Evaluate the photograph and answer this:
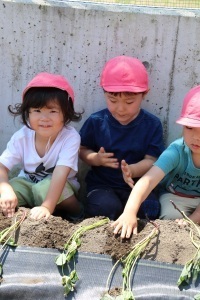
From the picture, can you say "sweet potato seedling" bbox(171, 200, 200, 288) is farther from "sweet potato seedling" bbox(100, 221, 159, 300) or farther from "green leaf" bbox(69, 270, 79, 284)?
"green leaf" bbox(69, 270, 79, 284)

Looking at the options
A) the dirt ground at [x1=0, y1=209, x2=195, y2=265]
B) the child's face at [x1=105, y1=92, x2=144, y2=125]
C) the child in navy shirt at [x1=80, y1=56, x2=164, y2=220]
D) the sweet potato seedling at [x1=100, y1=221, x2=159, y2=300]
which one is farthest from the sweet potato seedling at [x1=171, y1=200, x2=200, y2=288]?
the child's face at [x1=105, y1=92, x2=144, y2=125]

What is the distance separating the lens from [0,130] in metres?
3.79

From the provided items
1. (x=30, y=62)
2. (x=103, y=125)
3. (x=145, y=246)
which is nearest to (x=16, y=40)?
(x=30, y=62)

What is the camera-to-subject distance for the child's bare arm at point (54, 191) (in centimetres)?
297

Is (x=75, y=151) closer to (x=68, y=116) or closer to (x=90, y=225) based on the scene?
(x=68, y=116)

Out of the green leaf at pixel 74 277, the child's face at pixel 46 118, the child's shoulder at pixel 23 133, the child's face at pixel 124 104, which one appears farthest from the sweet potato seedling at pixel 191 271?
the child's shoulder at pixel 23 133

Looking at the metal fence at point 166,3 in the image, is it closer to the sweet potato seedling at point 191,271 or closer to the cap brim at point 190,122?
the cap brim at point 190,122

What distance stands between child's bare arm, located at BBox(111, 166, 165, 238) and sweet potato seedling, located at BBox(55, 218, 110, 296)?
12cm

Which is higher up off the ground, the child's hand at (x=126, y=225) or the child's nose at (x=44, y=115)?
the child's nose at (x=44, y=115)

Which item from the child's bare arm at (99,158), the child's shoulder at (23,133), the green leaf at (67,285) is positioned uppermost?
the child's shoulder at (23,133)

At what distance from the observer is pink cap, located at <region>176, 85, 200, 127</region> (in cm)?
301

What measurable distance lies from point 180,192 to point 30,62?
125 cm

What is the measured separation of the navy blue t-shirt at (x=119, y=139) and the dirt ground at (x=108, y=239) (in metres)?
0.66

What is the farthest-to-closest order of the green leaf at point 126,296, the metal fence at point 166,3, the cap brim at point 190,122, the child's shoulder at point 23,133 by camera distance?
the metal fence at point 166,3
the child's shoulder at point 23,133
the cap brim at point 190,122
the green leaf at point 126,296
